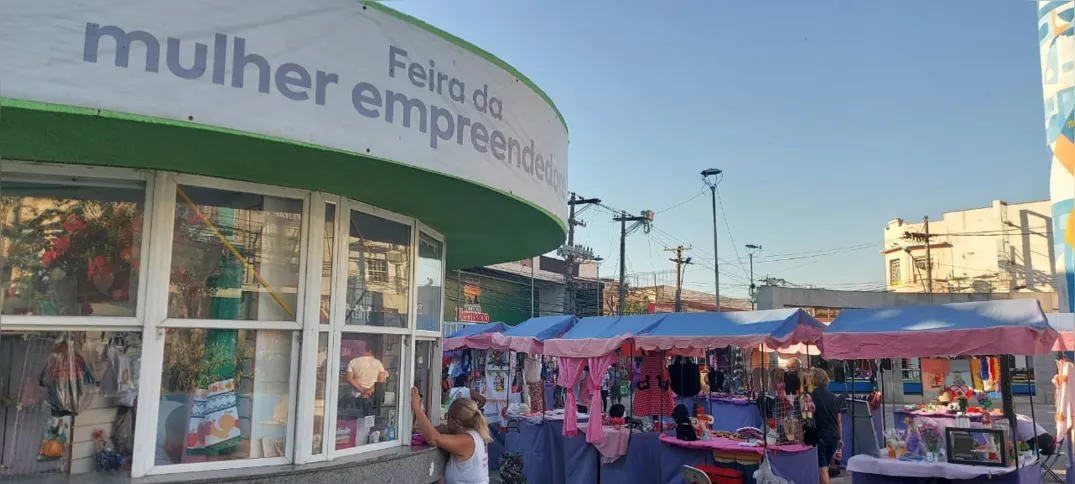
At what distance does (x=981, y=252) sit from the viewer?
43.8m

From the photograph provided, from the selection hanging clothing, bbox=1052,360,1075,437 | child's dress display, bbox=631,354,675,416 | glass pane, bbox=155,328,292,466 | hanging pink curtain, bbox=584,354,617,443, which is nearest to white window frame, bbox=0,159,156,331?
glass pane, bbox=155,328,292,466

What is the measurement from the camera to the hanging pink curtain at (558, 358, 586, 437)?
10570mm

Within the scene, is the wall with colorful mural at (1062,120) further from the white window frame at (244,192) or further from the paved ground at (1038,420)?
the white window frame at (244,192)

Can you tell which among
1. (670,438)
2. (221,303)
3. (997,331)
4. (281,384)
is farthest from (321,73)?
(997,331)

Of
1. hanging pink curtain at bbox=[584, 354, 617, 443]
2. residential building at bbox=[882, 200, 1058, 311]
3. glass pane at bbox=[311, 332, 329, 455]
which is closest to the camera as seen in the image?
glass pane at bbox=[311, 332, 329, 455]

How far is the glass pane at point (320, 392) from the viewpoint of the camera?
4.73 metres

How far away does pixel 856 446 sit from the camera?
41.4 feet

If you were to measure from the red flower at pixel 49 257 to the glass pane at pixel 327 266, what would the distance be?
149cm

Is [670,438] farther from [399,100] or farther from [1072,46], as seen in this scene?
[1072,46]

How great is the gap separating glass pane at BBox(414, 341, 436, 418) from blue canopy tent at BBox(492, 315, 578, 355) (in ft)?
18.2

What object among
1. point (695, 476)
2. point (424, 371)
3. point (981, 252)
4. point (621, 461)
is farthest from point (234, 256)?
point (981, 252)

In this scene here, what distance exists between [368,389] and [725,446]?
5812 mm

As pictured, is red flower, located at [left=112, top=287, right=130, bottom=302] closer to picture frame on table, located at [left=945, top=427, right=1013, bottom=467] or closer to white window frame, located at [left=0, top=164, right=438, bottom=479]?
white window frame, located at [left=0, top=164, right=438, bottom=479]

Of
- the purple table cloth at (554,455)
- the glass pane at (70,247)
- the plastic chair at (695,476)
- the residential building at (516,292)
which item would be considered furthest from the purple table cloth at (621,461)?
the residential building at (516,292)
